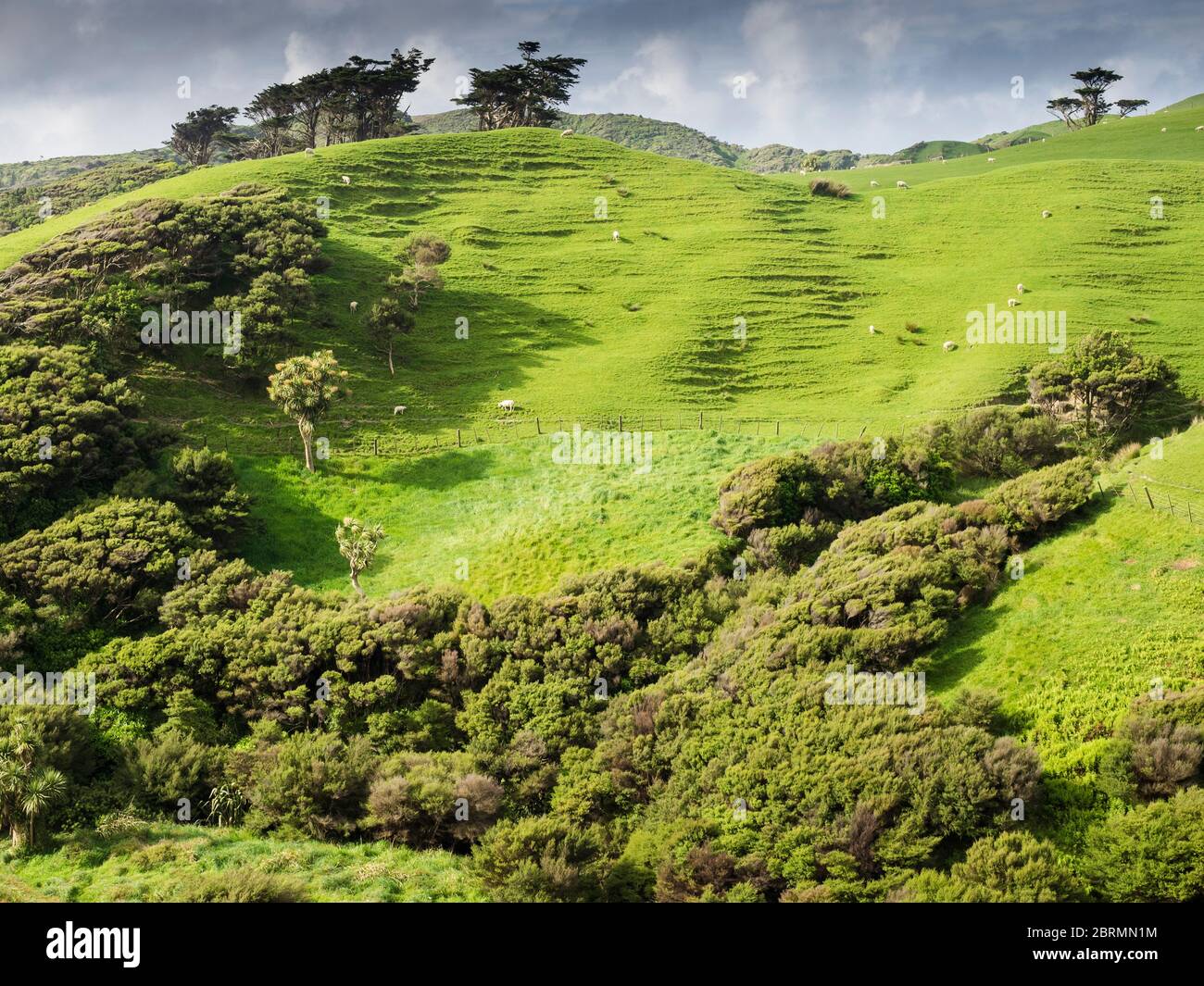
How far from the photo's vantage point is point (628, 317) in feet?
229

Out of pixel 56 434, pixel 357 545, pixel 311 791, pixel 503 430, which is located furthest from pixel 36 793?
pixel 503 430

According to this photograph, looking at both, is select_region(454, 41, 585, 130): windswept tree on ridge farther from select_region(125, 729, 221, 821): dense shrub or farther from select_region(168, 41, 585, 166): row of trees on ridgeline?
select_region(125, 729, 221, 821): dense shrub

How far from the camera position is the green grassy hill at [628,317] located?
44.8 metres

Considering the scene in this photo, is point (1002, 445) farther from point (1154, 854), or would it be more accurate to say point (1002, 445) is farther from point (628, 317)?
point (628, 317)

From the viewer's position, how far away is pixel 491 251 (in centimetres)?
7875

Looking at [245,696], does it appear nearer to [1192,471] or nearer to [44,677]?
[44,677]

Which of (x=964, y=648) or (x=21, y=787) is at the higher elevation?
(x=964, y=648)

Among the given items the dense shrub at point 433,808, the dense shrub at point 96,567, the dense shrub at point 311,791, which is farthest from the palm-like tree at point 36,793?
the dense shrub at point 96,567

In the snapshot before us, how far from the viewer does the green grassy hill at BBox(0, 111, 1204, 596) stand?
44.8m

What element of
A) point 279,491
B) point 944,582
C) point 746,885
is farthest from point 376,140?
point 746,885

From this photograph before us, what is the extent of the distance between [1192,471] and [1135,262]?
152 ft

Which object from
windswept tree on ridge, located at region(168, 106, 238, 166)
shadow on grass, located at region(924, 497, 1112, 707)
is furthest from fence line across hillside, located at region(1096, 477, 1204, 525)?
windswept tree on ridge, located at region(168, 106, 238, 166)

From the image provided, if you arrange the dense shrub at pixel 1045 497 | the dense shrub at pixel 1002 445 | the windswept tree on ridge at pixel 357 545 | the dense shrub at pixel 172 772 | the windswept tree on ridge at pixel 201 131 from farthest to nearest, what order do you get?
the windswept tree on ridge at pixel 201 131 < the dense shrub at pixel 1002 445 < the windswept tree on ridge at pixel 357 545 < the dense shrub at pixel 1045 497 < the dense shrub at pixel 172 772

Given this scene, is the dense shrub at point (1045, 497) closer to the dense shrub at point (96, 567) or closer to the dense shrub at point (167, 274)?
the dense shrub at point (96, 567)
